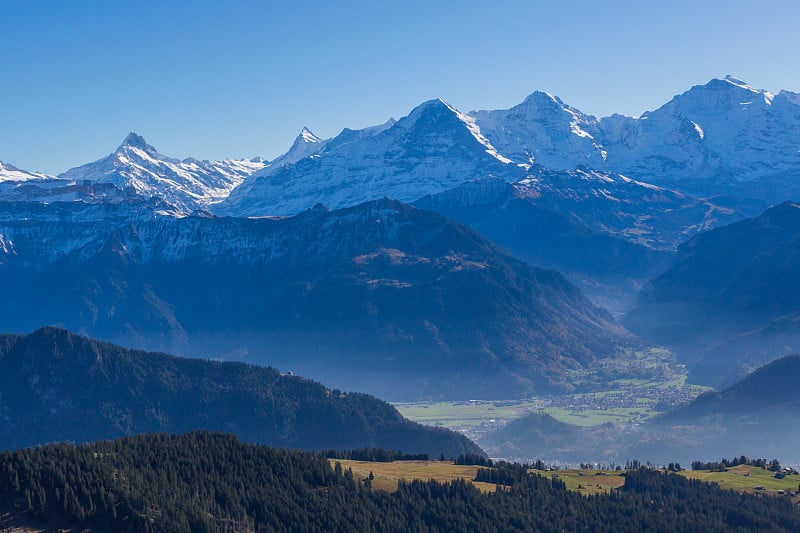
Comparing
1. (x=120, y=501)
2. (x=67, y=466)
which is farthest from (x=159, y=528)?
(x=67, y=466)

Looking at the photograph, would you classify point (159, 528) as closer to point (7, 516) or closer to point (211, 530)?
point (211, 530)

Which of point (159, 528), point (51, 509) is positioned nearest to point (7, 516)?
point (51, 509)

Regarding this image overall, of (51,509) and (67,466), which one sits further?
(67,466)

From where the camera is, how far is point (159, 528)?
193000 mm

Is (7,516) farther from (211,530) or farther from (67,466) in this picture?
(211,530)

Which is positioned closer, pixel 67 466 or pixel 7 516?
pixel 7 516

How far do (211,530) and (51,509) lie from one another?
26.8 m

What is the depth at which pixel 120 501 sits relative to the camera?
194000 millimetres

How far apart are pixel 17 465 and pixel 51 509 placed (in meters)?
12.2

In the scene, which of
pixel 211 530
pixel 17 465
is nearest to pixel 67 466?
pixel 17 465

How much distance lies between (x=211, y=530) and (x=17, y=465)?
32.8 metres

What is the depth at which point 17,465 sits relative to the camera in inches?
7657

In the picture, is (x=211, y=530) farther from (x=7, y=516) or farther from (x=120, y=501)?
(x=7, y=516)

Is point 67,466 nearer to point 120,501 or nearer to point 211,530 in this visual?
point 120,501
